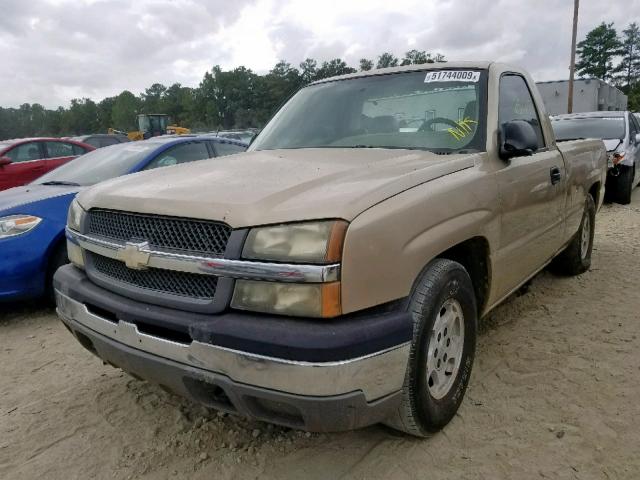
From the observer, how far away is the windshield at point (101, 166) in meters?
4.84

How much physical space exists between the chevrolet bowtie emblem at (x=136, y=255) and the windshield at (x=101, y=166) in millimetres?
2835

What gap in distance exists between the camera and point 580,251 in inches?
188

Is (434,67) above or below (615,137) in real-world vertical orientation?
above

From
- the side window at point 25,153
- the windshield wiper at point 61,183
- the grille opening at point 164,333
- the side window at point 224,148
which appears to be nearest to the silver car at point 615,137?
the side window at point 224,148

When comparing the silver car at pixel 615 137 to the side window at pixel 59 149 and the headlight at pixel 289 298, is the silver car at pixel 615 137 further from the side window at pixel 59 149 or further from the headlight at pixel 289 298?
the side window at pixel 59 149

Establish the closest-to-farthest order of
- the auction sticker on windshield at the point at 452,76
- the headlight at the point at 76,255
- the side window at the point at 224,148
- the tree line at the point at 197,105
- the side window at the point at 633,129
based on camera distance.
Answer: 1. the headlight at the point at 76,255
2. the auction sticker on windshield at the point at 452,76
3. the side window at the point at 224,148
4. the side window at the point at 633,129
5. the tree line at the point at 197,105

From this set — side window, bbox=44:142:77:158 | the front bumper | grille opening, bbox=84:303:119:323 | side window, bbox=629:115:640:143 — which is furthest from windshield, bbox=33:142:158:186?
side window, bbox=629:115:640:143

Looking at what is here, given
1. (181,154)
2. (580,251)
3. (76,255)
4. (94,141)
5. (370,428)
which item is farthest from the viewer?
(94,141)

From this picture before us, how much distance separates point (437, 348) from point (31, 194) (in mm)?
3780

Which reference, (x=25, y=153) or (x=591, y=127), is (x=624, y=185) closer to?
(x=591, y=127)

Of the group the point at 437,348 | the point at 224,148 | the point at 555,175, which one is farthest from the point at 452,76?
the point at 224,148

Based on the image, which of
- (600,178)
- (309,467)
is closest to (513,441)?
(309,467)

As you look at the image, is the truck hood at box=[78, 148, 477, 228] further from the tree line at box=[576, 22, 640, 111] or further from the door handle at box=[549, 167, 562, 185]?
the tree line at box=[576, 22, 640, 111]

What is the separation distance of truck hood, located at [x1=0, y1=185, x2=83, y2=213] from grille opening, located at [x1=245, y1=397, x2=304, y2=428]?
10.6 ft
